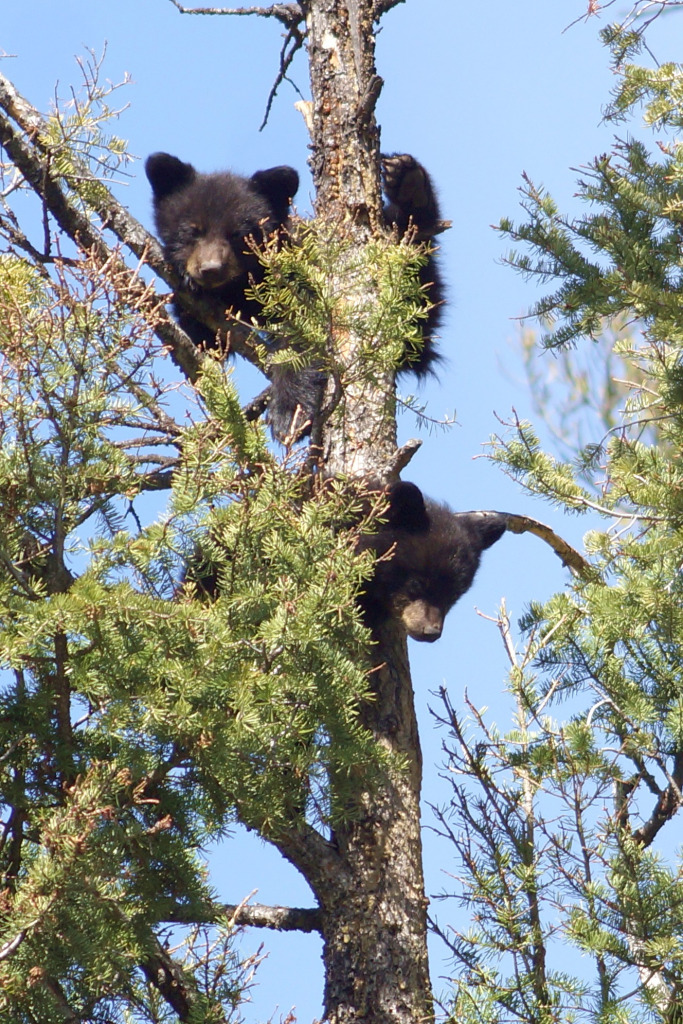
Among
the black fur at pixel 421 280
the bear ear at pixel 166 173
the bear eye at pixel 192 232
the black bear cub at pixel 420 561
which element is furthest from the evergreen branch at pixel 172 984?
the bear ear at pixel 166 173

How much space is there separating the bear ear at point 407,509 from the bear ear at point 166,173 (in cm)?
287

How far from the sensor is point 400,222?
6.25 m

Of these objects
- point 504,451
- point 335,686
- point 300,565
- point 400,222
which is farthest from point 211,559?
point 400,222

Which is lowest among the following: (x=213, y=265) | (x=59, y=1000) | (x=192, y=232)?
(x=59, y=1000)

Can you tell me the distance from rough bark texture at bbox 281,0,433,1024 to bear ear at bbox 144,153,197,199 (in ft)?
5.28

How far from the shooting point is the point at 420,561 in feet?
17.2

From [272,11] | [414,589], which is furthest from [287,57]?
[414,589]

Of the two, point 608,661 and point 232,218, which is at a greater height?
point 232,218

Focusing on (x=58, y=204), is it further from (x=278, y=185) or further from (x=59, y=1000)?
(x=59, y=1000)

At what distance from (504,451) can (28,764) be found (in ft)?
8.20

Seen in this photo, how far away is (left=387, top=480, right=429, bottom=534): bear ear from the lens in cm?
500

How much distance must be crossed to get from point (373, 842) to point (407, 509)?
1.49 meters

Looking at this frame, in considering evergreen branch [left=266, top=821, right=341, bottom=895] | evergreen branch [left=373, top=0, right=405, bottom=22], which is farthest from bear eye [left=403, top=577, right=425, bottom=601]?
evergreen branch [left=373, top=0, right=405, bottom=22]

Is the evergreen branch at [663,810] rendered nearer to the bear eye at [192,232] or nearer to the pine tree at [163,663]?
the pine tree at [163,663]
